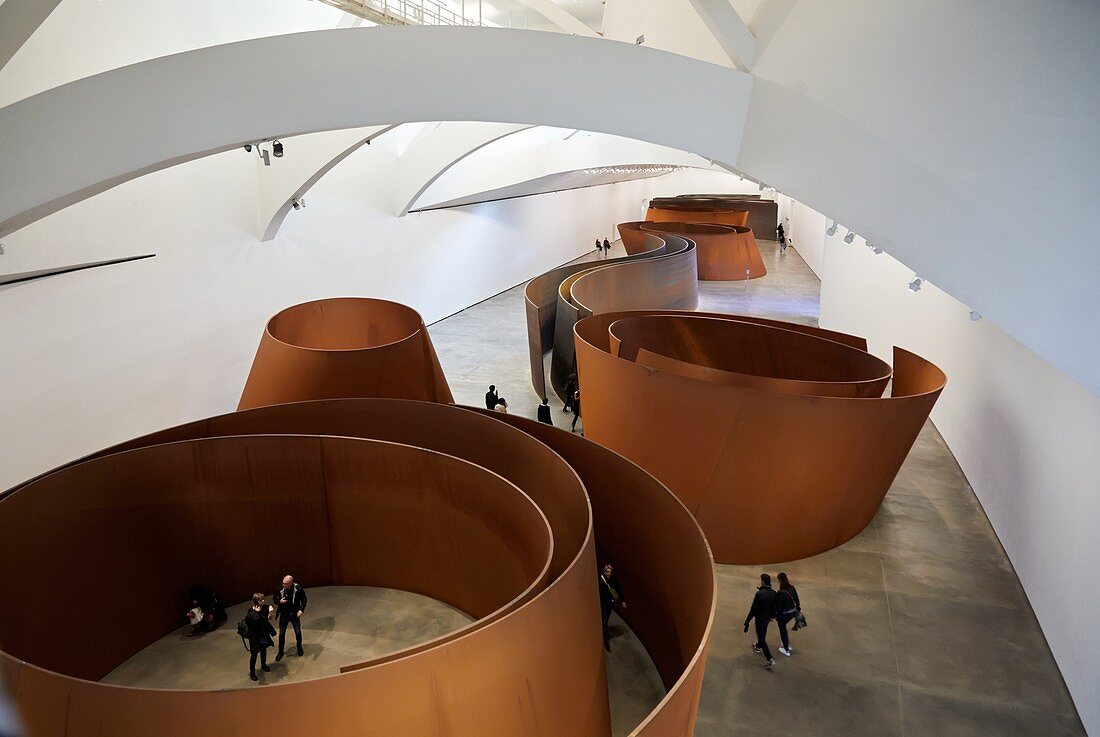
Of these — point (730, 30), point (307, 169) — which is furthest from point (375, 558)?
point (307, 169)

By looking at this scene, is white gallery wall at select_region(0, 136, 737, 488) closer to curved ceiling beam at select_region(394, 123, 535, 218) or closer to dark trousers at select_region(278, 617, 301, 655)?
curved ceiling beam at select_region(394, 123, 535, 218)

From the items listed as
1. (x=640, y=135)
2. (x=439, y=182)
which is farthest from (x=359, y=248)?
(x=640, y=135)

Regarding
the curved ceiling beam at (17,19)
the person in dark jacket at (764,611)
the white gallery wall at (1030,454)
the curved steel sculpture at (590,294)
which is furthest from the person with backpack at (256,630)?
the curved steel sculpture at (590,294)

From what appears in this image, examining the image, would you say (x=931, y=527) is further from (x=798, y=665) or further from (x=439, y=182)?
(x=439, y=182)

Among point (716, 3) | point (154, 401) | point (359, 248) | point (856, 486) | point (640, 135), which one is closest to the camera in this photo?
point (716, 3)

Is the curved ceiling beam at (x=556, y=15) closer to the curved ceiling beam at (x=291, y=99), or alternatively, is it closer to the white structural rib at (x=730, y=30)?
the curved ceiling beam at (x=291, y=99)

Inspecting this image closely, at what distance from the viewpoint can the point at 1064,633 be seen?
6836 mm

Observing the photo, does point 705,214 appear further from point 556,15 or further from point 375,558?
point 375,558

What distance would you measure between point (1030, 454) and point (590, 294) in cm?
982

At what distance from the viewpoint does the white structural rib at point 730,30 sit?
4316mm

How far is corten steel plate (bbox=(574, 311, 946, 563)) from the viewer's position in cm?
809

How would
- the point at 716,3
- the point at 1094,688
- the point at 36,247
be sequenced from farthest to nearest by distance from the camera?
1. the point at 36,247
2. the point at 1094,688
3. the point at 716,3

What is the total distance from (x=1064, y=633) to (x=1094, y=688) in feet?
2.96

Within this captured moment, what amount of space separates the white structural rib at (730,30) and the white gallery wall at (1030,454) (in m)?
2.25
